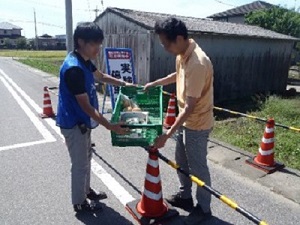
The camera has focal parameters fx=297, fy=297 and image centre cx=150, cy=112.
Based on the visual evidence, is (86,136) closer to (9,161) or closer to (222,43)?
(9,161)

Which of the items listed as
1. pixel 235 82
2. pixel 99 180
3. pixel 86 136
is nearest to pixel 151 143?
pixel 86 136

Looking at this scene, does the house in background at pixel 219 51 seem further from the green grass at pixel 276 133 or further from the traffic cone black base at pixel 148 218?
the traffic cone black base at pixel 148 218

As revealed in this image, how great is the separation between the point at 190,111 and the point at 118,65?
490 centimetres

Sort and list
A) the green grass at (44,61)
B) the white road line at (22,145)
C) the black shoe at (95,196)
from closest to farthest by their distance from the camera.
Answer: the black shoe at (95,196) → the white road line at (22,145) → the green grass at (44,61)

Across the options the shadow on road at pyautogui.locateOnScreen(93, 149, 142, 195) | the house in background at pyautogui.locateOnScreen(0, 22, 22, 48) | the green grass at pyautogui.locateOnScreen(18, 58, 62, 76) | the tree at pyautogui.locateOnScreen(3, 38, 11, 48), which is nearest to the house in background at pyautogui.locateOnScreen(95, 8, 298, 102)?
the shadow on road at pyautogui.locateOnScreen(93, 149, 142, 195)

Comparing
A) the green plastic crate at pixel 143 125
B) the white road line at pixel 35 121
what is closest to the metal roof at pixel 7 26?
the white road line at pixel 35 121

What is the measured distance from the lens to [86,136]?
3.55 metres

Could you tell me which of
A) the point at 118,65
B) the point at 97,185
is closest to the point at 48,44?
the point at 118,65

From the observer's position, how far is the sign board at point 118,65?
7441 mm

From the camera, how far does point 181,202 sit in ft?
12.9

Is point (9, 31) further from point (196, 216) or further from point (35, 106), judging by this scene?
point (196, 216)

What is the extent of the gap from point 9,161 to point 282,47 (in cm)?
1499

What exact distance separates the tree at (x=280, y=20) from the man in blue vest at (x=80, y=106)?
2704 centimetres

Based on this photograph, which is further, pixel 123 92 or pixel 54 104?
pixel 54 104
